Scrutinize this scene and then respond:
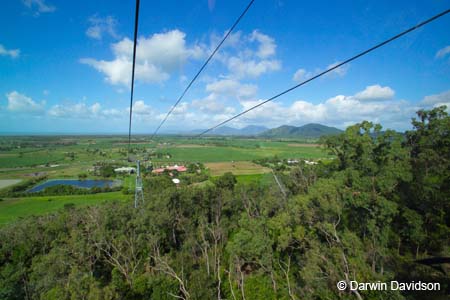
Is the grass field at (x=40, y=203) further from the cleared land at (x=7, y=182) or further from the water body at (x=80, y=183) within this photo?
the cleared land at (x=7, y=182)

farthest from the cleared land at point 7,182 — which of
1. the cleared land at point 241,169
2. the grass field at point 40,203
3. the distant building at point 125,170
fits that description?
the cleared land at point 241,169

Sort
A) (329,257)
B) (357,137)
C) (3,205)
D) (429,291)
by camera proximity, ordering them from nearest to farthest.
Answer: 1. (429,291)
2. (329,257)
3. (357,137)
4. (3,205)

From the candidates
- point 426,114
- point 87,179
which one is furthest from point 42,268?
point 87,179

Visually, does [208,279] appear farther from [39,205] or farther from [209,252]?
[39,205]

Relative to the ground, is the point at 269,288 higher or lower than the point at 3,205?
higher

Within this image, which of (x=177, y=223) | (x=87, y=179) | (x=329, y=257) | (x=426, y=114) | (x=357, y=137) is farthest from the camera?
(x=87, y=179)

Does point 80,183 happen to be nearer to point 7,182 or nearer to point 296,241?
point 7,182

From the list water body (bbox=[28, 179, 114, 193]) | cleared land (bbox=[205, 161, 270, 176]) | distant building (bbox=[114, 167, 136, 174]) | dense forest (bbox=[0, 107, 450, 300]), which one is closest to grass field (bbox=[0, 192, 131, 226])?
water body (bbox=[28, 179, 114, 193])
